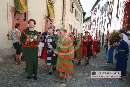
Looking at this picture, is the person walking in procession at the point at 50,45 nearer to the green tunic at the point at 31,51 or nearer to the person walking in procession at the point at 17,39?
the green tunic at the point at 31,51

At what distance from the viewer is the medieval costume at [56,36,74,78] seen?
1162cm

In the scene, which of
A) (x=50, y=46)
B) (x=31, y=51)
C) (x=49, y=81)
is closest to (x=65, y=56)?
(x=49, y=81)

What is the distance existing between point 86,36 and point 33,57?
21.5ft

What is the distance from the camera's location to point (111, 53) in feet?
56.5

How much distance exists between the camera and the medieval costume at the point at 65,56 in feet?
38.1

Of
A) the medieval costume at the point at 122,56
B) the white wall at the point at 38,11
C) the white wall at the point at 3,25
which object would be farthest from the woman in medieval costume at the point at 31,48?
the white wall at the point at 38,11

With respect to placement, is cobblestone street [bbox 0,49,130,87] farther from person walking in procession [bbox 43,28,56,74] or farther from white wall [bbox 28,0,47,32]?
white wall [bbox 28,0,47,32]

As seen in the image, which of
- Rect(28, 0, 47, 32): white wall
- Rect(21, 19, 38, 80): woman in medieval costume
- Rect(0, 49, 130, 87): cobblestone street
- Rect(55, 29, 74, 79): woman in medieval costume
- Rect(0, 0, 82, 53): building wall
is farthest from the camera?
Rect(28, 0, 47, 32): white wall

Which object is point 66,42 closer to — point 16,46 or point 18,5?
point 16,46

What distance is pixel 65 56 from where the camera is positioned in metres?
11.6

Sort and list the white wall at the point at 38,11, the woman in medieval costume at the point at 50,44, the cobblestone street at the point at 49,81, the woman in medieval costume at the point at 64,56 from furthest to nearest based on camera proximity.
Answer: the white wall at the point at 38,11, the woman in medieval costume at the point at 50,44, the woman in medieval costume at the point at 64,56, the cobblestone street at the point at 49,81

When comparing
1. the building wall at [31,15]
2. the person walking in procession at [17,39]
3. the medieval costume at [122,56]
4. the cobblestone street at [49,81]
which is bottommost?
the cobblestone street at [49,81]

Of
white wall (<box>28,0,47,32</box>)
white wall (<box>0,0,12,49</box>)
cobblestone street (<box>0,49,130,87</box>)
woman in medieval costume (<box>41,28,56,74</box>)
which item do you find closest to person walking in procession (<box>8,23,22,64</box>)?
white wall (<box>0,0,12,49</box>)

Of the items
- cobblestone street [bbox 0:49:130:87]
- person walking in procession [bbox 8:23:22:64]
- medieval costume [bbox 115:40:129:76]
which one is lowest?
cobblestone street [bbox 0:49:130:87]
